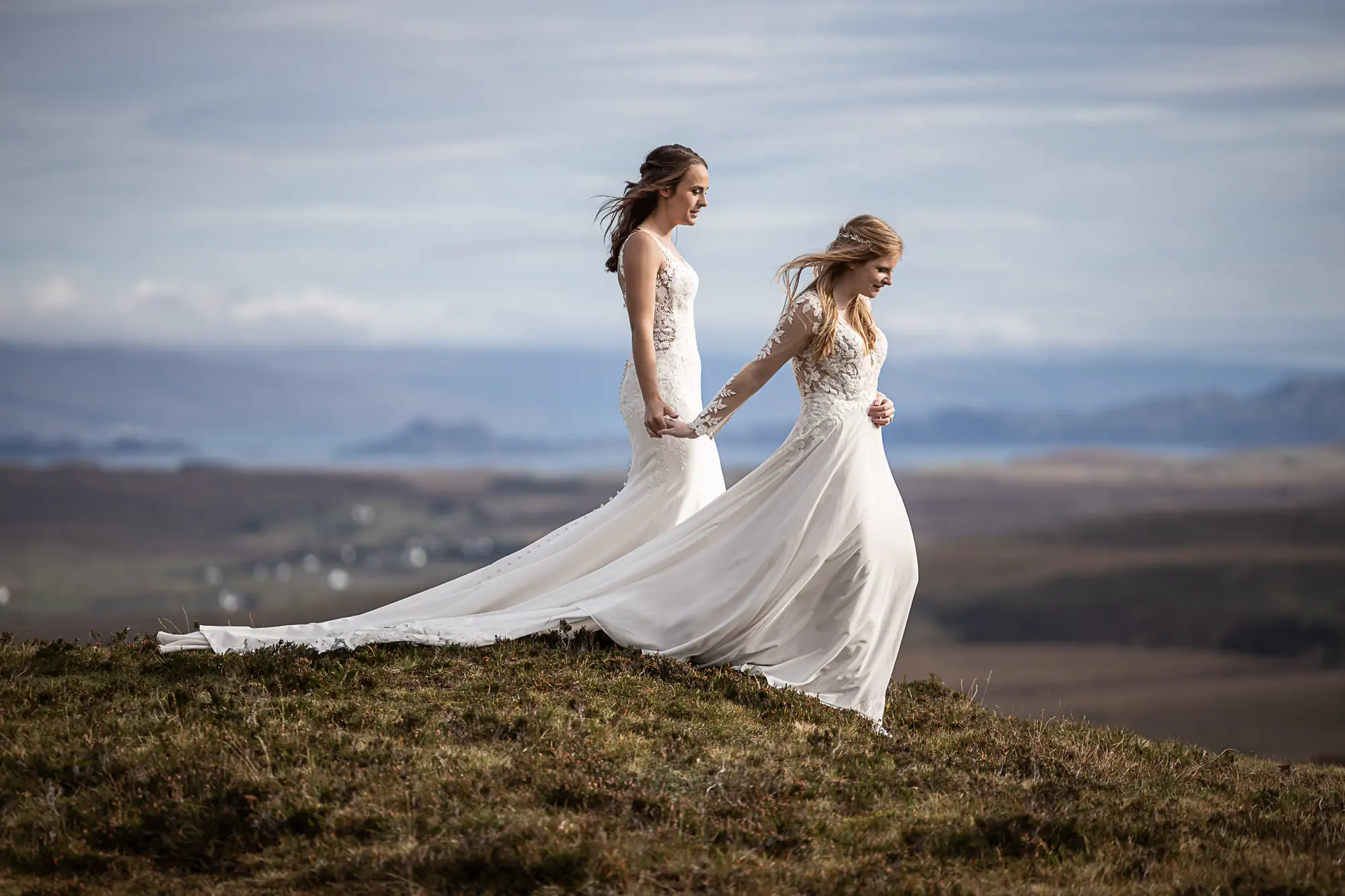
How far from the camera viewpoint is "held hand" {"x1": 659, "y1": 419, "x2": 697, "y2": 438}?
38.0ft

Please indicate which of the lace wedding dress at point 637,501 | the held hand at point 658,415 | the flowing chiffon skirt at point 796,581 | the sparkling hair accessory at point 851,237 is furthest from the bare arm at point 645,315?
the sparkling hair accessory at point 851,237

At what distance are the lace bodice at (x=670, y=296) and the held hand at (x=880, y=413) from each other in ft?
7.08

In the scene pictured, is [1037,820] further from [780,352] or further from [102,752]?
[102,752]

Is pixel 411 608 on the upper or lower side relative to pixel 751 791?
upper

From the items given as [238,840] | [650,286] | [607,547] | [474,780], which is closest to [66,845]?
[238,840]

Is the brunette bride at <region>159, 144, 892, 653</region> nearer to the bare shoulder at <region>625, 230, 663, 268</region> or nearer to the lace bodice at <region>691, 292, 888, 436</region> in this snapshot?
the bare shoulder at <region>625, 230, 663, 268</region>

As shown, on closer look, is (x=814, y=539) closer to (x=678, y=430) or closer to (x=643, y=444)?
(x=678, y=430)

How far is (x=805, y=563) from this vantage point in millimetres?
10609

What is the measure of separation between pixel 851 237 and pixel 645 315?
87.1 inches

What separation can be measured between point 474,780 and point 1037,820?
3663 millimetres

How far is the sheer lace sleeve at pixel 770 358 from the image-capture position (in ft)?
34.9

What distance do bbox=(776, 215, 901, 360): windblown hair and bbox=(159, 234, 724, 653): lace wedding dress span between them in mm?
1679

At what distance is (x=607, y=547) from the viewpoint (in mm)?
12508

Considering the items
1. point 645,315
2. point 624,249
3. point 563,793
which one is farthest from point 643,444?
point 563,793
